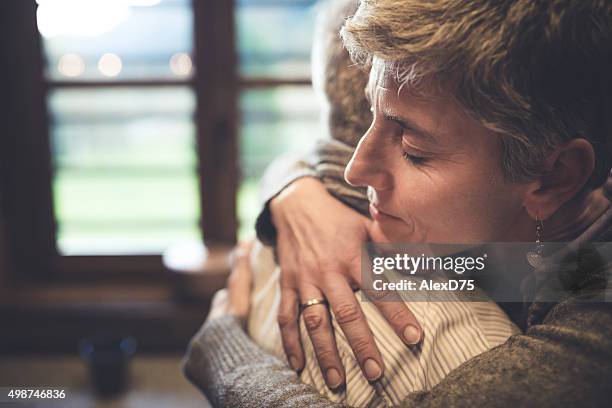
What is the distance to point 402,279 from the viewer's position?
672 millimetres

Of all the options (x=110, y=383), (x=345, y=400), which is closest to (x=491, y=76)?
(x=345, y=400)

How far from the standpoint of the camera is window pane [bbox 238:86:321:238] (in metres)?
2.09

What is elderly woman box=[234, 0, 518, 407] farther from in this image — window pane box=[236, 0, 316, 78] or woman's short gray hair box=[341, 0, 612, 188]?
window pane box=[236, 0, 316, 78]

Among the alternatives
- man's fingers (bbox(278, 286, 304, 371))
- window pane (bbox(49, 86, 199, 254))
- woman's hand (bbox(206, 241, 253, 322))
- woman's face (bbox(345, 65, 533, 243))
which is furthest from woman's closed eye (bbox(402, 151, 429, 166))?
window pane (bbox(49, 86, 199, 254))

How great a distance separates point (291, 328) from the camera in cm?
71

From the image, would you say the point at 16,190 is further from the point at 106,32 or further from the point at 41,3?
the point at 41,3

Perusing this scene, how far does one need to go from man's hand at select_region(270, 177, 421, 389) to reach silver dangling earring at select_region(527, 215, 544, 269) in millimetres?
151

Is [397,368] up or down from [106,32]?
down

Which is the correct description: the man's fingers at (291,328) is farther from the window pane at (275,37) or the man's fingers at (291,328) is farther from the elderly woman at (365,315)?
the window pane at (275,37)

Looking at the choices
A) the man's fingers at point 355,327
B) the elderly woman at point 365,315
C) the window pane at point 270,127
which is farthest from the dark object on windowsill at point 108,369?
the man's fingers at point 355,327

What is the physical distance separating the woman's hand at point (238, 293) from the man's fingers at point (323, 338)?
0.20m

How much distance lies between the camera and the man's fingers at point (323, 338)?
2.14 feet

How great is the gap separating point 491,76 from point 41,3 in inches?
37.7

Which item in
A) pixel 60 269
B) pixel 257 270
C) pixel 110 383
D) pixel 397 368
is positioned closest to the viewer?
pixel 397 368
